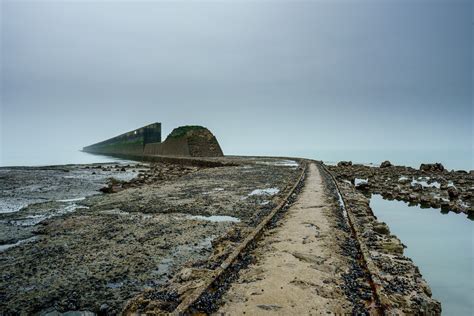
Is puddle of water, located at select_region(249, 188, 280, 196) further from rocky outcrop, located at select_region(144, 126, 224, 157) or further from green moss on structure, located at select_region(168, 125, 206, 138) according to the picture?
green moss on structure, located at select_region(168, 125, 206, 138)

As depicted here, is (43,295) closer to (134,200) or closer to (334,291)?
(334,291)

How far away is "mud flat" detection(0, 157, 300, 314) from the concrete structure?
28.1 metres

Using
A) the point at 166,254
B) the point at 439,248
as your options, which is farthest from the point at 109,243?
the point at 439,248

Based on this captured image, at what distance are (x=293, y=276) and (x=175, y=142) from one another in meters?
37.3

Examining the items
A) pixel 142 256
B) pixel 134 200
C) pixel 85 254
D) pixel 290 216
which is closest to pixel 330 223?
pixel 290 216

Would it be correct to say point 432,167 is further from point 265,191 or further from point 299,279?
point 299,279

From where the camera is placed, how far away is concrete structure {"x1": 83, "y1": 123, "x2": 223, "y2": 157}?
37.9 metres

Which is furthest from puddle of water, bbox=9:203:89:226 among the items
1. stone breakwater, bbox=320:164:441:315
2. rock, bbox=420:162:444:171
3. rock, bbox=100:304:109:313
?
rock, bbox=420:162:444:171

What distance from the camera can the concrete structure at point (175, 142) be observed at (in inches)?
1492

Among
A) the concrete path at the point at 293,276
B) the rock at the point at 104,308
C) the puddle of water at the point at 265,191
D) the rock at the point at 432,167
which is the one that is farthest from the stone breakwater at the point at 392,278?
the rock at the point at 432,167

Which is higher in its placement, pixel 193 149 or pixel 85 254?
pixel 193 149

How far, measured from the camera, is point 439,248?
7.34 metres

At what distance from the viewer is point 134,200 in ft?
29.6

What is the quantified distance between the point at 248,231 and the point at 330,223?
1.82m
